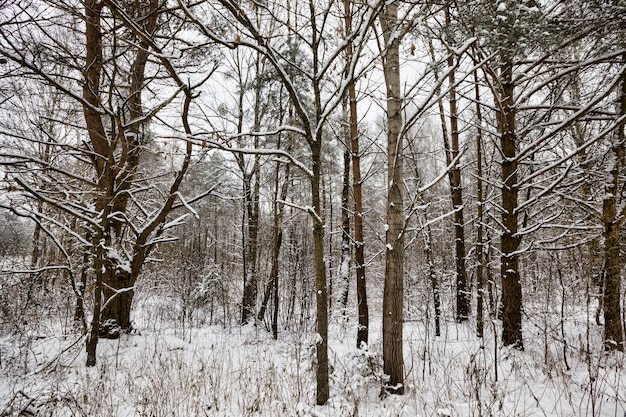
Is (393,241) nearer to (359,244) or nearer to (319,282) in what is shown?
(319,282)

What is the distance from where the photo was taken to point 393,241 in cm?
357

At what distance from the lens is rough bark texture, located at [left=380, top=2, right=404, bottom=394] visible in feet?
11.4

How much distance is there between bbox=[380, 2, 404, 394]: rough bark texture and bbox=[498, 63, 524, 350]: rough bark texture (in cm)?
303

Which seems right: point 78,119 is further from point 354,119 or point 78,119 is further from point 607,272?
point 607,272

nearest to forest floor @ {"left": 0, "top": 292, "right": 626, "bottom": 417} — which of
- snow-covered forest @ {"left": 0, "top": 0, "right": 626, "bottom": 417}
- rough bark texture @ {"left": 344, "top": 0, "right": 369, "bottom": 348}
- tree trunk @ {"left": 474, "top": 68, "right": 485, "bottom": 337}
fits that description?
snow-covered forest @ {"left": 0, "top": 0, "right": 626, "bottom": 417}

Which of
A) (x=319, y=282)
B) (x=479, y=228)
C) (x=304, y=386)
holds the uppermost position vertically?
(x=479, y=228)

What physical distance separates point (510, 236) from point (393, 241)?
11.3ft

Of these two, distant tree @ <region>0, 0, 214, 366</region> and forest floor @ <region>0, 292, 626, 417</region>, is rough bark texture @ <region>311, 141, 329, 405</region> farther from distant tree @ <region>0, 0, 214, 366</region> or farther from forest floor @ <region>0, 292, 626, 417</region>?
distant tree @ <region>0, 0, 214, 366</region>

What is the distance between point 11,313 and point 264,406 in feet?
25.3

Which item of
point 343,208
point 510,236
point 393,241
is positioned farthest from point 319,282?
point 510,236

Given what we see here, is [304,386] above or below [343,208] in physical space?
below

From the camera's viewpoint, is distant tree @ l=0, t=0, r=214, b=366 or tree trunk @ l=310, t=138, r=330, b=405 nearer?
tree trunk @ l=310, t=138, r=330, b=405

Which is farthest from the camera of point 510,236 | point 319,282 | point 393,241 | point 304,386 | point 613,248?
point 510,236

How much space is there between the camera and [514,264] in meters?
5.57
